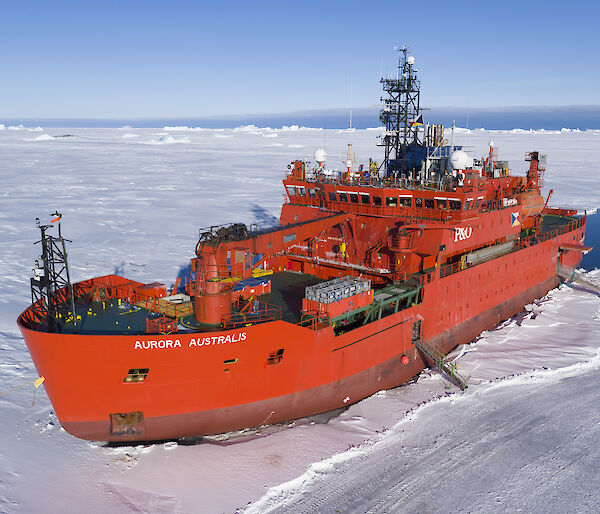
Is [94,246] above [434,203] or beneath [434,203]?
beneath

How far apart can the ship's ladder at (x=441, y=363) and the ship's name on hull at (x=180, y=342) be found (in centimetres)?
883

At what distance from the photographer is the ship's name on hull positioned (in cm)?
1354

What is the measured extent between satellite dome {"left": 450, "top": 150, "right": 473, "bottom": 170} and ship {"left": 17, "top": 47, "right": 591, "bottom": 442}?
101 millimetres

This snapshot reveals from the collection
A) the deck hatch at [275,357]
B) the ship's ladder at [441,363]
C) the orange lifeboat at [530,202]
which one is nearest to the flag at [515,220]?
the orange lifeboat at [530,202]

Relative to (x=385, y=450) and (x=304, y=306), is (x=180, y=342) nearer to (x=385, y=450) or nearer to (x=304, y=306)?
(x=304, y=306)

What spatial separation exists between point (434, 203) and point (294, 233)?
644 centimetres

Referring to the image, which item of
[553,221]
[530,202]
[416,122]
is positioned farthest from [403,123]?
[553,221]

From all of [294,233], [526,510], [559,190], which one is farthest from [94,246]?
[559,190]

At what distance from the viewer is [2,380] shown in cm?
1778

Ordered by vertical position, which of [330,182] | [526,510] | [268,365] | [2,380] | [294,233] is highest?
[330,182]

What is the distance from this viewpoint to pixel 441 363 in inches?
801

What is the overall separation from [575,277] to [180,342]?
1072 inches

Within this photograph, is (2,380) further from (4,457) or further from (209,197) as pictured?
(209,197)

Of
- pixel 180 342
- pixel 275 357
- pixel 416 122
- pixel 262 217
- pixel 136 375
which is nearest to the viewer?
pixel 180 342
